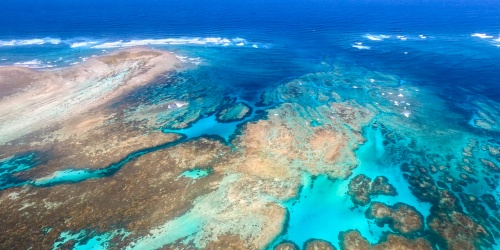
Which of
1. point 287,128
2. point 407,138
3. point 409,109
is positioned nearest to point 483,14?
point 409,109

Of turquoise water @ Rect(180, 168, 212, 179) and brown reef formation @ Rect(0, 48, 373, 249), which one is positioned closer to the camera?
brown reef formation @ Rect(0, 48, 373, 249)

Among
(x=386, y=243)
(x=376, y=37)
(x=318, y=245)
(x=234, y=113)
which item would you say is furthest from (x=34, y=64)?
(x=376, y=37)

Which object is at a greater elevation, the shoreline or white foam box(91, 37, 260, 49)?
white foam box(91, 37, 260, 49)

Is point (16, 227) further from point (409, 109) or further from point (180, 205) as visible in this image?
point (409, 109)

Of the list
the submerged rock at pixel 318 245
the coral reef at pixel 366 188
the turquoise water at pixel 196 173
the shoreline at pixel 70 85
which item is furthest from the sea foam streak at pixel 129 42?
the submerged rock at pixel 318 245

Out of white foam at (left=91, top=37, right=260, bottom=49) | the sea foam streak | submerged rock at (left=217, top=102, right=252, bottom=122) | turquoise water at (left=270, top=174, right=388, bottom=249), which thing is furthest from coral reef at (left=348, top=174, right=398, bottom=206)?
white foam at (left=91, top=37, right=260, bottom=49)

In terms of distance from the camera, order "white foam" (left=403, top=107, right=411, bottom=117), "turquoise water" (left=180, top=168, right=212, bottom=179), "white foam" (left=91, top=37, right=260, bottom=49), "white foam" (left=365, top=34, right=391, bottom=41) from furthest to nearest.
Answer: "white foam" (left=365, top=34, right=391, bottom=41)
"white foam" (left=91, top=37, right=260, bottom=49)
"white foam" (left=403, top=107, right=411, bottom=117)
"turquoise water" (left=180, top=168, right=212, bottom=179)

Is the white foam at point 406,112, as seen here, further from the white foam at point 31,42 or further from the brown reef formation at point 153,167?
the white foam at point 31,42

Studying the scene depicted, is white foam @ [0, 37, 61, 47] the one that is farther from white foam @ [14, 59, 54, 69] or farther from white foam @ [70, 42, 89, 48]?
white foam @ [14, 59, 54, 69]

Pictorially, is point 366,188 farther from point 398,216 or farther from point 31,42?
point 31,42
